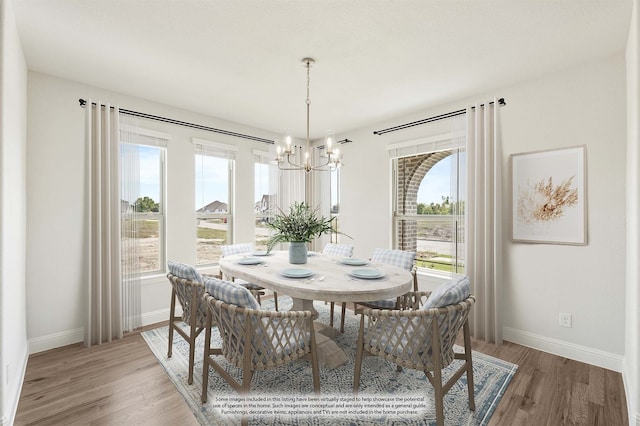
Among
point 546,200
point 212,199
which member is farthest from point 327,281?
point 212,199

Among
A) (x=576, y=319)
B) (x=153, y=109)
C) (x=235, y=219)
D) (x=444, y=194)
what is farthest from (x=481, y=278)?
(x=153, y=109)

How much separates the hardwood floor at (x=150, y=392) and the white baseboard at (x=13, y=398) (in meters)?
0.04

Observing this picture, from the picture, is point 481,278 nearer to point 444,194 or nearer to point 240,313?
point 444,194

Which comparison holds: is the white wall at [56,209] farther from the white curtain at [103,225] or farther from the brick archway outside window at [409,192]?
the brick archway outside window at [409,192]

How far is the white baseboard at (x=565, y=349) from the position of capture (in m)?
2.42

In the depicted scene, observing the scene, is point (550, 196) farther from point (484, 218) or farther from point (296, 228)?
point (296, 228)

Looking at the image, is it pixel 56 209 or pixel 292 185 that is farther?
pixel 292 185

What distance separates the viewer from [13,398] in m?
1.85

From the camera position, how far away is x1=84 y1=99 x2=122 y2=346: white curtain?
9.41 feet

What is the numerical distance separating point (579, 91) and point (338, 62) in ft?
6.95

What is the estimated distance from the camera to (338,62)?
2.49 metres

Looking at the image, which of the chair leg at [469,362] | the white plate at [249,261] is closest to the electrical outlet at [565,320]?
the chair leg at [469,362]

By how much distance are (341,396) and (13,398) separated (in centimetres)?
209

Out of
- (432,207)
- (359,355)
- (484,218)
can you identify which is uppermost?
(432,207)
